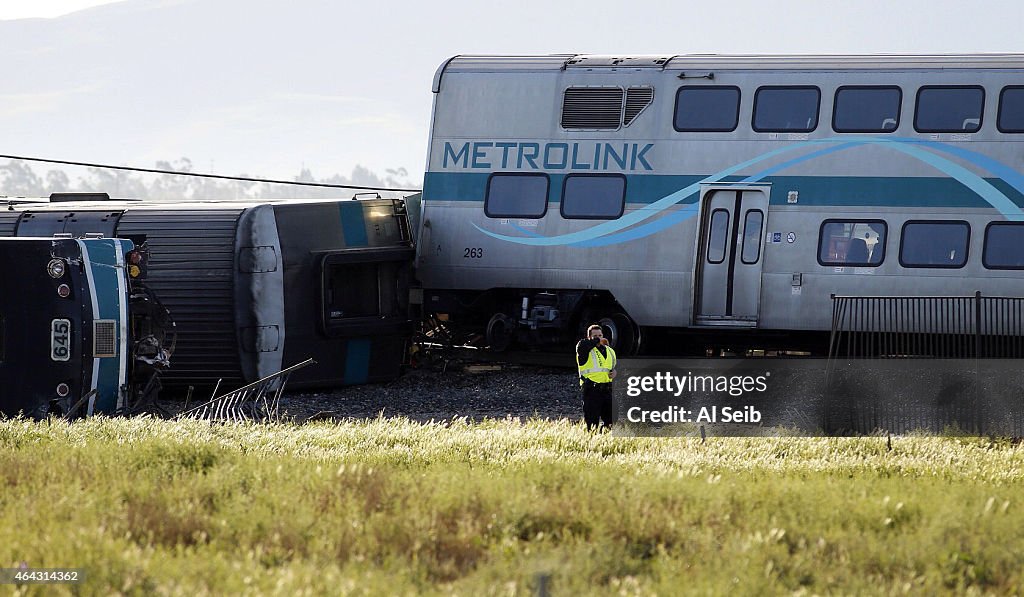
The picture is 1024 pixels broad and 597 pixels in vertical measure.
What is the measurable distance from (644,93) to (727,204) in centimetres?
202

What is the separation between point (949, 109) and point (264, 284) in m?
9.50

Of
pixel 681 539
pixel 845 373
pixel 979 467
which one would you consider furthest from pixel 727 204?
pixel 681 539

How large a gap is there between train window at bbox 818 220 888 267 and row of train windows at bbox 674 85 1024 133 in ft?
4.23

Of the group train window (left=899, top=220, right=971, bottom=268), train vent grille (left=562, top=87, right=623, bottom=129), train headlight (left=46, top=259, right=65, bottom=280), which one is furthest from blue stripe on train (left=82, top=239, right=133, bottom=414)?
train window (left=899, top=220, right=971, bottom=268)

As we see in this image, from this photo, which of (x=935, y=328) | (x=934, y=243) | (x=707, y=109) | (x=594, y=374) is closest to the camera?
(x=594, y=374)

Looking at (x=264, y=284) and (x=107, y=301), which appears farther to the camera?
(x=264, y=284)

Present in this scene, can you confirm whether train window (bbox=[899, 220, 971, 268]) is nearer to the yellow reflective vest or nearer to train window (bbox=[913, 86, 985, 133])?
train window (bbox=[913, 86, 985, 133])

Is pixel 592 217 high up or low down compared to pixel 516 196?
down

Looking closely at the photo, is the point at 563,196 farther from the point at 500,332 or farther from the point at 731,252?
the point at 731,252

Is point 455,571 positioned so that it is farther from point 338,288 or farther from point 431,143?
point 431,143

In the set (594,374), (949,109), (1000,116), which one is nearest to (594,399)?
(594,374)

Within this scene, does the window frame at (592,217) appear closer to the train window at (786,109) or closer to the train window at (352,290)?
the train window at (786,109)

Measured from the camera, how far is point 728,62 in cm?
1877

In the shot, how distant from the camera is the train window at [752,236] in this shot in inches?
724
